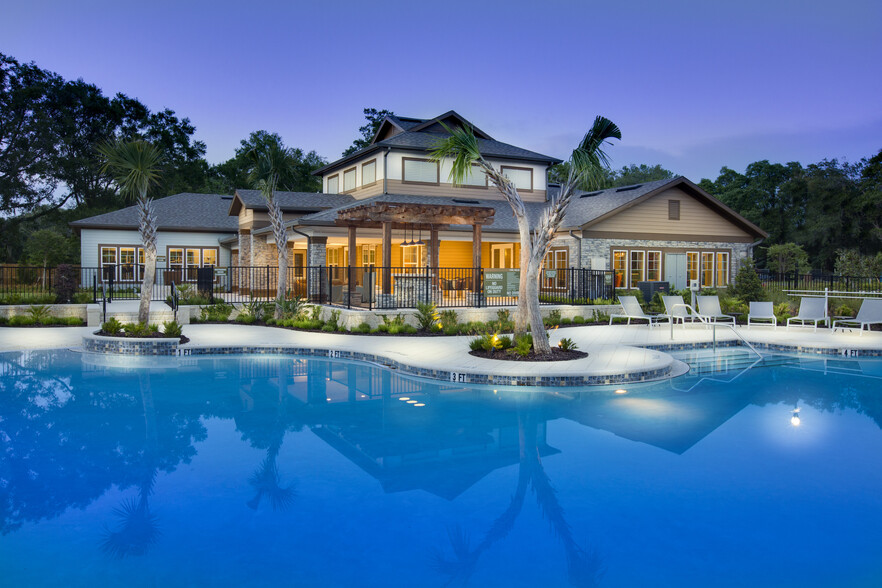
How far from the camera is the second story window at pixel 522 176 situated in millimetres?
27830

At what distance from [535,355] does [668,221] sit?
17.1 metres

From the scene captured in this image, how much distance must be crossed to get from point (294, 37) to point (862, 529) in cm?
2927

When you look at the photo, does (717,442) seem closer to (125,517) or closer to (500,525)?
(500,525)

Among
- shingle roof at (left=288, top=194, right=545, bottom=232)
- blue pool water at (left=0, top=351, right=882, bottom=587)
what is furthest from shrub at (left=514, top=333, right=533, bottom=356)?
shingle roof at (left=288, top=194, right=545, bottom=232)

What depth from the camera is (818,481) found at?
19.4 ft

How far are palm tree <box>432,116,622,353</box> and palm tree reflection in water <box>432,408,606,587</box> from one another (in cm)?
575

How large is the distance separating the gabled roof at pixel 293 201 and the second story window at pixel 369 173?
1.22m

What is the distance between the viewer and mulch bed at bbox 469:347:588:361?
11.5m

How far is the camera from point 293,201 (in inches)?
1067

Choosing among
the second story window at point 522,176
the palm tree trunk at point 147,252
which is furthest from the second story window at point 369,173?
the palm tree trunk at point 147,252

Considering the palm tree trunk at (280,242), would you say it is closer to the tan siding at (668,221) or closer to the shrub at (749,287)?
the tan siding at (668,221)

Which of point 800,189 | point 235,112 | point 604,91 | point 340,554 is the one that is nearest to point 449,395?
point 340,554

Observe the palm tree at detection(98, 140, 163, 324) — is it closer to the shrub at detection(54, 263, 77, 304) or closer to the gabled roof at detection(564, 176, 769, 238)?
the shrub at detection(54, 263, 77, 304)

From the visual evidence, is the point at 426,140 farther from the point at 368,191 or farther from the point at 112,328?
the point at 112,328
